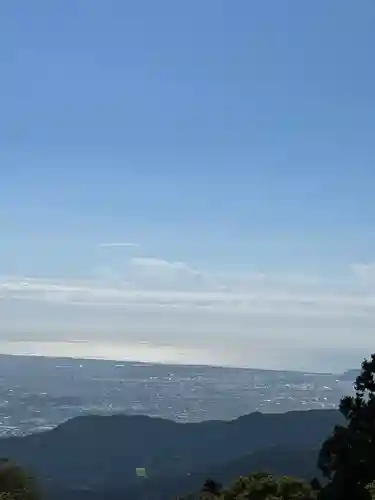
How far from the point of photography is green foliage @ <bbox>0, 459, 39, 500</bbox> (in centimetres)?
4203

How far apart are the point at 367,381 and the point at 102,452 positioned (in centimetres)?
16372

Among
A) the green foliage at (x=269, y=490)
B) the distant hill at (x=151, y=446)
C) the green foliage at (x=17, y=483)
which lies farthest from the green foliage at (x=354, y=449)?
the distant hill at (x=151, y=446)

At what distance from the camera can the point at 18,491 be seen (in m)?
42.0

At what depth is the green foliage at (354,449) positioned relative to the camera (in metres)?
27.2

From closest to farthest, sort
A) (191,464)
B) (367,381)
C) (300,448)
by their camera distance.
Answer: (367,381), (300,448), (191,464)

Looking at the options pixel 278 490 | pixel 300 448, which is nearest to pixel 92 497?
pixel 300 448

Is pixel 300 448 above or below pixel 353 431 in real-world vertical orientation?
below

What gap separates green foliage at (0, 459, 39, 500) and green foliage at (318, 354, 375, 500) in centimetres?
1854

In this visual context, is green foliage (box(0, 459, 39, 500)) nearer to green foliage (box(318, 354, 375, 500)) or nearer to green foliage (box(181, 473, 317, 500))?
green foliage (box(181, 473, 317, 500))

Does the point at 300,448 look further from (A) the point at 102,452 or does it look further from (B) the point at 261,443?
(A) the point at 102,452

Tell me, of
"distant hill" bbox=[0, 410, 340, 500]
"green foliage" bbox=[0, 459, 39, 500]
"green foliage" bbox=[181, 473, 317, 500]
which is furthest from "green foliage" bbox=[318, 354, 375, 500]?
"distant hill" bbox=[0, 410, 340, 500]

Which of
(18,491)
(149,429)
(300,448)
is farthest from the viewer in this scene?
(149,429)

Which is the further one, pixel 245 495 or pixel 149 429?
pixel 149 429

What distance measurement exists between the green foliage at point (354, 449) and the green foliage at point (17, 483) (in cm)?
1854
